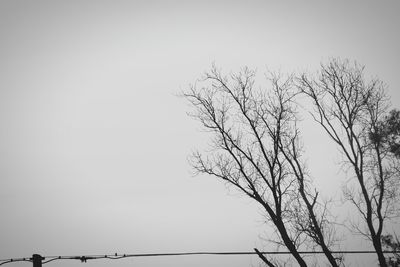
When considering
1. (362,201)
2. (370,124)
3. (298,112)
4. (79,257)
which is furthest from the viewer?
(370,124)

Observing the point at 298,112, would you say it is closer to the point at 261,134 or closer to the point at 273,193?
the point at 261,134

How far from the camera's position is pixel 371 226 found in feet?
37.2

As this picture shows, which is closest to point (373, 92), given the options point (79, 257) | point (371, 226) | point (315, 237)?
point (371, 226)

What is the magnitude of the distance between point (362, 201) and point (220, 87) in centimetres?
790

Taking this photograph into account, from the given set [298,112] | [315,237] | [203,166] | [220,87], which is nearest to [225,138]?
[203,166]

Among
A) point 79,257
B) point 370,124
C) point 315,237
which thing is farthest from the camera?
point 370,124

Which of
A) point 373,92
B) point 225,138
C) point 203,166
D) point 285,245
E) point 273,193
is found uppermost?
point 373,92

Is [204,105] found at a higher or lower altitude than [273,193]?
higher

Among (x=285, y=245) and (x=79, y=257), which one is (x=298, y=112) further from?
(x=79, y=257)

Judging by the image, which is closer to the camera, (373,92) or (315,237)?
(315,237)

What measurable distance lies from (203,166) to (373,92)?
8.75 m

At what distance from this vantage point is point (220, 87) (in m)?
11.4

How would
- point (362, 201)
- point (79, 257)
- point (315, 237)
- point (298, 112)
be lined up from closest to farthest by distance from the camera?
point (79, 257), point (315, 237), point (298, 112), point (362, 201)

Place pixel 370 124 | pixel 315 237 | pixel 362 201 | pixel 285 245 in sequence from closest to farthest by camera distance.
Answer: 1. pixel 285 245
2. pixel 315 237
3. pixel 362 201
4. pixel 370 124
